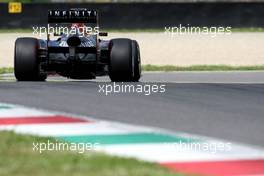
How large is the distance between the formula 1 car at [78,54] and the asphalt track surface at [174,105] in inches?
29.0

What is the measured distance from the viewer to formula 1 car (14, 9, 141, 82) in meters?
14.6

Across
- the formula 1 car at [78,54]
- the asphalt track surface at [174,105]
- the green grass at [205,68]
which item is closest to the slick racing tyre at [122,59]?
the formula 1 car at [78,54]

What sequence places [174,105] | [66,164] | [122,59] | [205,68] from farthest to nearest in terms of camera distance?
1. [205,68]
2. [122,59]
3. [174,105]
4. [66,164]

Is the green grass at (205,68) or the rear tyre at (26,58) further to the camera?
the green grass at (205,68)

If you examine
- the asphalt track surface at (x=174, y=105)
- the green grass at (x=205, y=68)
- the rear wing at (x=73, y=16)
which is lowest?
the green grass at (x=205, y=68)

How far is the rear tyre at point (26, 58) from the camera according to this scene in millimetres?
14680

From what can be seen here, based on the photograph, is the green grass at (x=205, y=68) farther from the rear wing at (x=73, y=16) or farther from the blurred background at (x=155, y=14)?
the blurred background at (x=155, y=14)

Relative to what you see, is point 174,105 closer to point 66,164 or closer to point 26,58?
point 66,164

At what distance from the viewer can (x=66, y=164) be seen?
7.14 m

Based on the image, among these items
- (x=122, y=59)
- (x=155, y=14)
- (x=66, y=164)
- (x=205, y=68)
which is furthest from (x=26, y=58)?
(x=155, y=14)

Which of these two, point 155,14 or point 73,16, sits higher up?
point 73,16

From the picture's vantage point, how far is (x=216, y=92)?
12.6 metres

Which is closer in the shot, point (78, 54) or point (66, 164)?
point (66, 164)

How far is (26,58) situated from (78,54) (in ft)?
2.76
